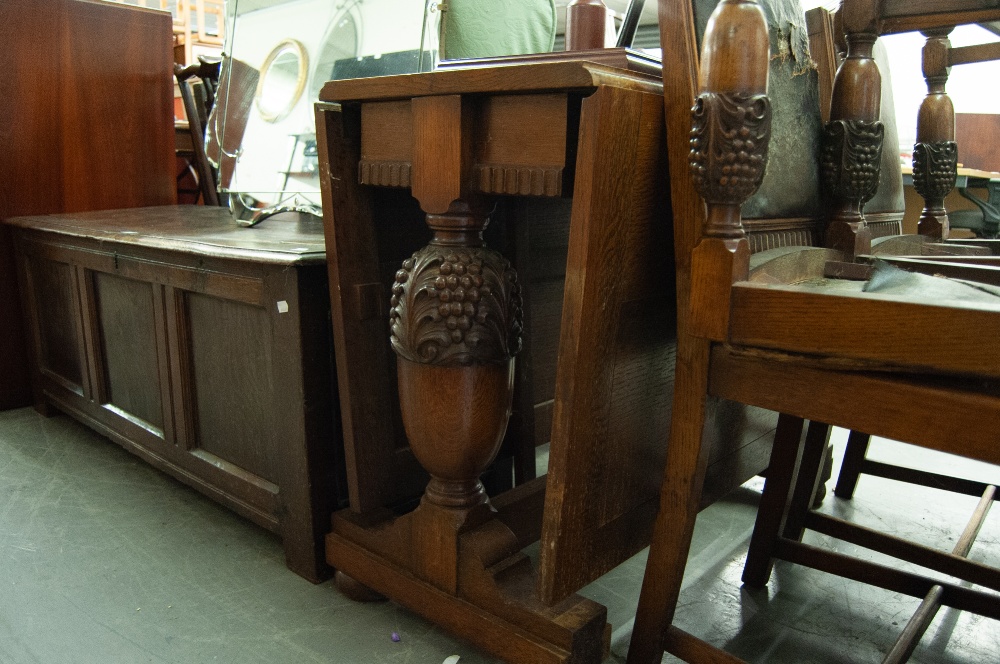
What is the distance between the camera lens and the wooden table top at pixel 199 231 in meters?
1.27

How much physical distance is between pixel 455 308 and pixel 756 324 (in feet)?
1.32

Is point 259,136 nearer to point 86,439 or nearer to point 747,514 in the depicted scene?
point 86,439

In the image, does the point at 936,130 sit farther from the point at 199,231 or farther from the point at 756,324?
the point at 199,231

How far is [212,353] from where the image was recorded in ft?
4.85

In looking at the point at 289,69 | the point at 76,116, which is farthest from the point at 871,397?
the point at 76,116

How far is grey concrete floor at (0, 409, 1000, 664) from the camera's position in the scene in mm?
1150

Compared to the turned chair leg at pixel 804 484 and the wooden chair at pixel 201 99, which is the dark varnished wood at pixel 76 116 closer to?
the wooden chair at pixel 201 99

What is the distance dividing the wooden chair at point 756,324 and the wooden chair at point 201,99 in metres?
2.11

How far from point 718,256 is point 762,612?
75cm

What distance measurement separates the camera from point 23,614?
123 cm

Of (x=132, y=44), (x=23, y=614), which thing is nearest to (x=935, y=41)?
(x=23, y=614)

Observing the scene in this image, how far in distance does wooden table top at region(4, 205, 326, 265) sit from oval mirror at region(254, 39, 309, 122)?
1.05 feet

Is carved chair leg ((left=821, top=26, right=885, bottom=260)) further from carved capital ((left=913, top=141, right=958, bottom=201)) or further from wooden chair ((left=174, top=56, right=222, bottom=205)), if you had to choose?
wooden chair ((left=174, top=56, right=222, bottom=205))

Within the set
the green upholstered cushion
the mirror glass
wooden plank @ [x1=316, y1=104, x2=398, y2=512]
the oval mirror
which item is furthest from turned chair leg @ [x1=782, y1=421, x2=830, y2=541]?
the oval mirror
